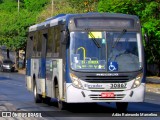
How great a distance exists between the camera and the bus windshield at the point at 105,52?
677 inches

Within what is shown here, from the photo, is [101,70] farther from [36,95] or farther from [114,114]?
[36,95]

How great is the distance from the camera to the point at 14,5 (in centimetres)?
14100

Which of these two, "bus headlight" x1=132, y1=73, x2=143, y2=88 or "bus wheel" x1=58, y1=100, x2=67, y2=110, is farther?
"bus wheel" x1=58, y1=100, x2=67, y2=110

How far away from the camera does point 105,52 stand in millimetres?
17328

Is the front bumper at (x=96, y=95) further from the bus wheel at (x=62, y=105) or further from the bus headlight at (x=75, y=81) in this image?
the bus wheel at (x=62, y=105)

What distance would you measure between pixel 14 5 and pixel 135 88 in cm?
12561

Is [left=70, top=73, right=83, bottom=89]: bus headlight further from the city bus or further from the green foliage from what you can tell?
the green foliage

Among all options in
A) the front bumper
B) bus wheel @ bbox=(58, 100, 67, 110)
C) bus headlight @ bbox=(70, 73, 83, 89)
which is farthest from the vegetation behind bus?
bus headlight @ bbox=(70, 73, 83, 89)

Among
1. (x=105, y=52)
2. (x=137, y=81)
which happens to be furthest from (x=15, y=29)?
(x=137, y=81)

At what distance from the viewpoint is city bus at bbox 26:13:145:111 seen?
17.1 m

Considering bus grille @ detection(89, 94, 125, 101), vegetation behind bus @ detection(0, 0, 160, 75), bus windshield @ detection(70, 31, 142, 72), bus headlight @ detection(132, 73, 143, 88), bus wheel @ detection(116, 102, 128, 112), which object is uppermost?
vegetation behind bus @ detection(0, 0, 160, 75)

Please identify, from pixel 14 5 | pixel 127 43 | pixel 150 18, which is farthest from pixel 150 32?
pixel 14 5

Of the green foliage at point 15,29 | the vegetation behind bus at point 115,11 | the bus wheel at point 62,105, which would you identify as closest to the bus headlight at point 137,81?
the bus wheel at point 62,105

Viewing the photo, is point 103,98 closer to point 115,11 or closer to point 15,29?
point 115,11
